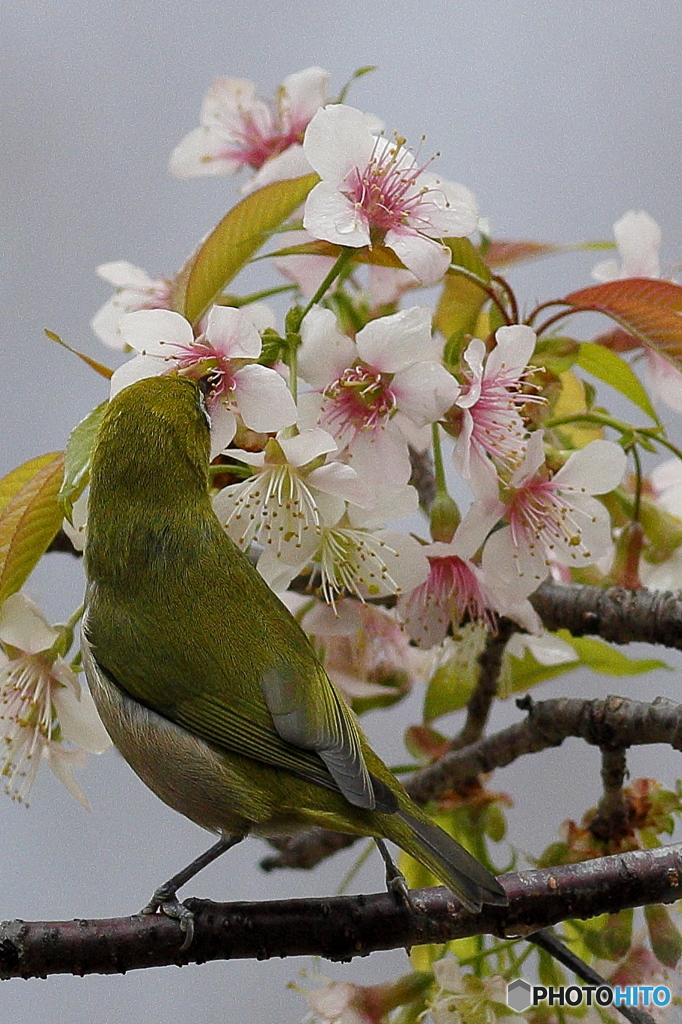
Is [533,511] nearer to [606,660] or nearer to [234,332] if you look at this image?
[234,332]

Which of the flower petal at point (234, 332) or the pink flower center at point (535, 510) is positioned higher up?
the flower petal at point (234, 332)

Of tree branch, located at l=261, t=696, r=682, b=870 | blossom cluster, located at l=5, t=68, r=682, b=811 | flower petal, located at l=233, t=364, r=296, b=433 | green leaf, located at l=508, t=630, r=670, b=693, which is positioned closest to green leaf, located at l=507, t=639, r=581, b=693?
green leaf, located at l=508, t=630, r=670, b=693

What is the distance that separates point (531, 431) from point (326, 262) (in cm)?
18

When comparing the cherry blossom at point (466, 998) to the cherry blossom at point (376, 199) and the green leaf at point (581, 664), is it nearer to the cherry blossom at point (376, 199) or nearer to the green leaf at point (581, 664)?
the green leaf at point (581, 664)

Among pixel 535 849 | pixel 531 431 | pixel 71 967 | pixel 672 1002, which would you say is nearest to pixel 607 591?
pixel 531 431

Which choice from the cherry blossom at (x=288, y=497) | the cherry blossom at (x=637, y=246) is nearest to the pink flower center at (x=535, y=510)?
the cherry blossom at (x=288, y=497)

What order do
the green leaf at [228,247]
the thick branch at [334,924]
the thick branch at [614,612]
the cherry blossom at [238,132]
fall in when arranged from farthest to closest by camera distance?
the cherry blossom at [238,132]
the thick branch at [614,612]
the green leaf at [228,247]
the thick branch at [334,924]

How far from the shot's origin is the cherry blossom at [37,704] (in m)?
0.61

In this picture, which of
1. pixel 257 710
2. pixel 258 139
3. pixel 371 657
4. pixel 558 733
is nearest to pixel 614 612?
pixel 558 733

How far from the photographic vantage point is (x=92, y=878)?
65.2 inches

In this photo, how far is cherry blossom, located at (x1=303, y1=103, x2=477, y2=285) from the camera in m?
0.59

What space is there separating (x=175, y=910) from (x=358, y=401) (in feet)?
0.88

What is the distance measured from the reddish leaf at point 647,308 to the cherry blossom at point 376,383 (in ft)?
0.43

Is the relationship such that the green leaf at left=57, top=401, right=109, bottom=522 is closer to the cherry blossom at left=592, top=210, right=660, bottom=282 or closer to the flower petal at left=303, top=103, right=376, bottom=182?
the flower petal at left=303, top=103, right=376, bottom=182
